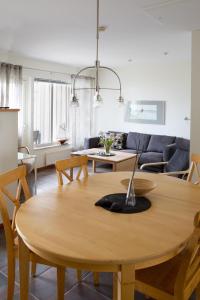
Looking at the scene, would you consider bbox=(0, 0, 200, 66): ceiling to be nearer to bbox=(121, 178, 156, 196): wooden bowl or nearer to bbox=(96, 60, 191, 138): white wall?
bbox=(96, 60, 191, 138): white wall

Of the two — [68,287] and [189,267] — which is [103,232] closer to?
[189,267]

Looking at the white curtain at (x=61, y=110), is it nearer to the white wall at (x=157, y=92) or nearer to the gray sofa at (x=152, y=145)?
the gray sofa at (x=152, y=145)

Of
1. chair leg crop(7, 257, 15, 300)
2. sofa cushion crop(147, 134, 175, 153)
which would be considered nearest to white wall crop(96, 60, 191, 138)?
sofa cushion crop(147, 134, 175, 153)

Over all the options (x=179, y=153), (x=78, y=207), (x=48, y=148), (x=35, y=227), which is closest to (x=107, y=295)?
(x=78, y=207)

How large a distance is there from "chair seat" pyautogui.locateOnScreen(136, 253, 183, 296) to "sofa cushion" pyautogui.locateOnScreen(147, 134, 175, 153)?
14.9 feet

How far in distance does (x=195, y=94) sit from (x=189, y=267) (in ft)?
9.33

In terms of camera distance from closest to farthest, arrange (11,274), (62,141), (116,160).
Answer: (11,274) < (116,160) < (62,141)

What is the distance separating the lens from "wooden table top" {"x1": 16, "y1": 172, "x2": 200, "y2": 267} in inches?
46.4

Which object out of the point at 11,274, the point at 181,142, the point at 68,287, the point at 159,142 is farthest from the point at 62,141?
the point at 11,274

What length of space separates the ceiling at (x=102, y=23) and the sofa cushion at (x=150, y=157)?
2.02 metres

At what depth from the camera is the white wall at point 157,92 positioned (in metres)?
5.88

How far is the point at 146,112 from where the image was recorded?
21.1 ft

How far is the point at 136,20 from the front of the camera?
3.21 metres

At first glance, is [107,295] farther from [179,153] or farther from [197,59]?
[197,59]
